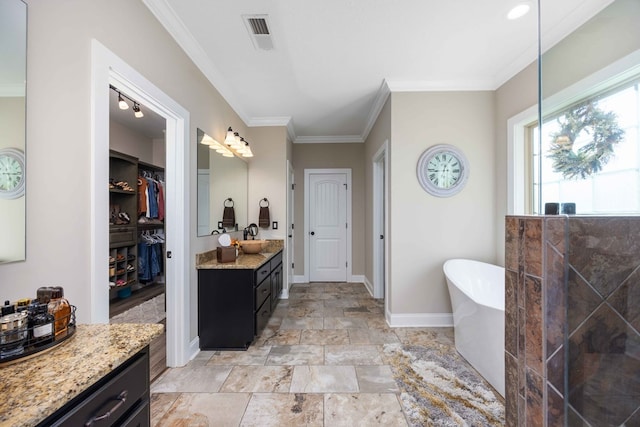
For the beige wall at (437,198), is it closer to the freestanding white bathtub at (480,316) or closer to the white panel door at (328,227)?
the freestanding white bathtub at (480,316)

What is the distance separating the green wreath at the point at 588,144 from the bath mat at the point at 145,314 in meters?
3.82

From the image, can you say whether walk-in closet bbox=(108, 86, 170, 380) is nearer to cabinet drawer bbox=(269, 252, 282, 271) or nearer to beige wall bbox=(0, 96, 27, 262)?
cabinet drawer bbox=(269, 252, 282, 271)

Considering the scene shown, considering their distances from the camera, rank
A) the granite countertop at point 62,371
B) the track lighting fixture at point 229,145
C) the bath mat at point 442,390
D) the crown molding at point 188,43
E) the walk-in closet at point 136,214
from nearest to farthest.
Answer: the granite countertop at point 62,371 → the bath mat at point 442,390 → the crown molding at point 188,43 → the track lighting fixture at point 229,145 → the walk-in closet at point 136,214

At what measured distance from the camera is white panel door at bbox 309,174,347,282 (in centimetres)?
508

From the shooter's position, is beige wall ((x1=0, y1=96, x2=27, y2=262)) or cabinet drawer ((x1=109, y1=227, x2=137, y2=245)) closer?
beige wall ((x1=0, y1=96, x2=27, y2=262))

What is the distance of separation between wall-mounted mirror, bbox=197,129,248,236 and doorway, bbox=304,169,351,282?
4.76 ft

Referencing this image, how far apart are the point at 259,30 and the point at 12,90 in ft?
5.49

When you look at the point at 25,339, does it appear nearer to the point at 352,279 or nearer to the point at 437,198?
the point at 437,198

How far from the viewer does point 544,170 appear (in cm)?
103

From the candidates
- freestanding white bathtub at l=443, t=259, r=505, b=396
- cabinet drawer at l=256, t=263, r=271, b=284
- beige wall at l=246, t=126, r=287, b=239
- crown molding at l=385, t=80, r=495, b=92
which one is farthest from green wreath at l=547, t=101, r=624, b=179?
beige wall at l=246, t=126, r=287, b=239

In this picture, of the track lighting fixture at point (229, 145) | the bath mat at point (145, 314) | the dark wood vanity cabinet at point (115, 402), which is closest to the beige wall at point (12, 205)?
the dark wood vanity cabinet at point (115, 402)

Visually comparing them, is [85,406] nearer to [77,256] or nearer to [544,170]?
[77,256]

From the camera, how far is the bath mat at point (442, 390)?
1680 millimetres

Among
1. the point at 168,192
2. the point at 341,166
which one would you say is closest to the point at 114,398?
the point at 168,192
